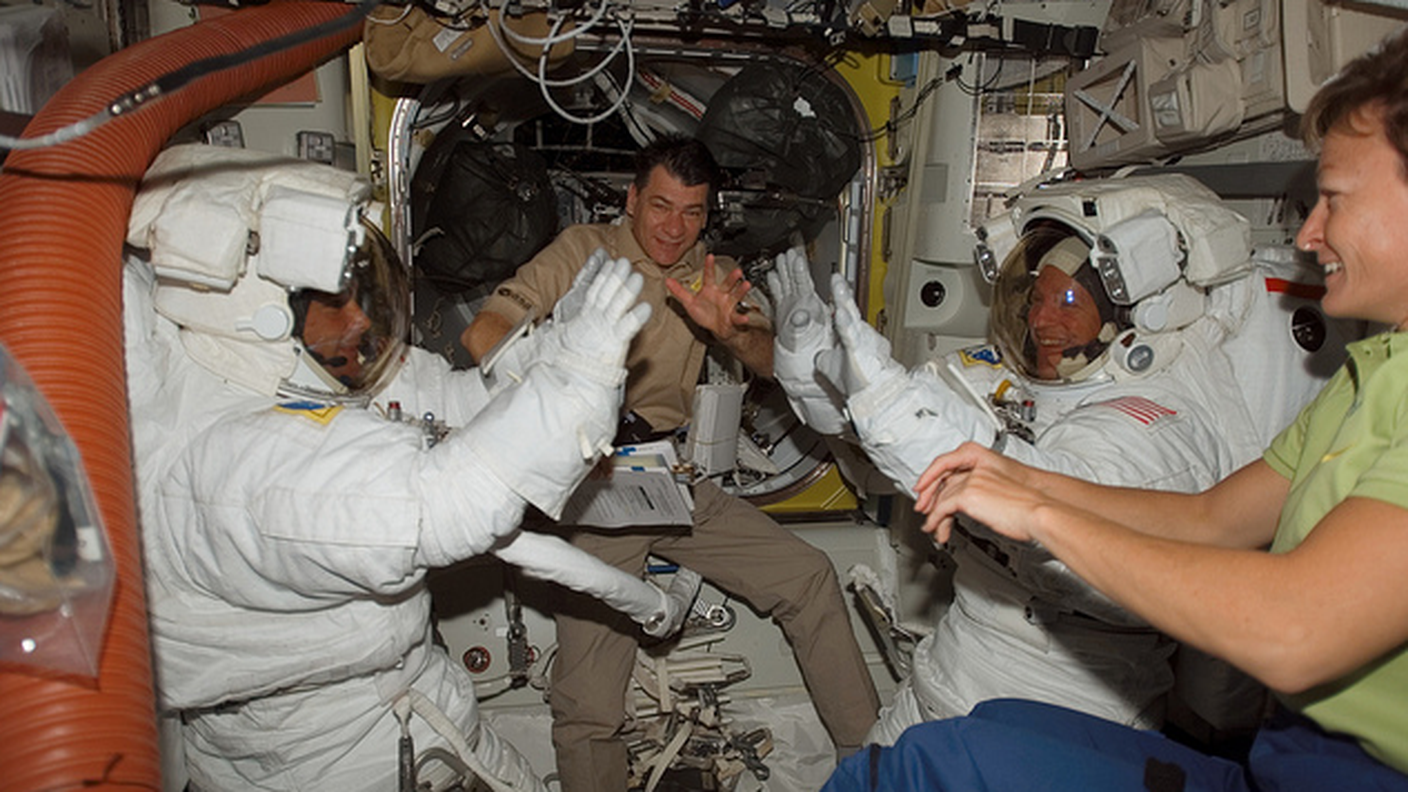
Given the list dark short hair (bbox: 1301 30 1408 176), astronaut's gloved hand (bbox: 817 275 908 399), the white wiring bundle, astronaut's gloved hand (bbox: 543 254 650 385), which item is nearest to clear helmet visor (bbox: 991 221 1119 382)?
astronaut's gloved hand (bbox: 817 275 908 399)

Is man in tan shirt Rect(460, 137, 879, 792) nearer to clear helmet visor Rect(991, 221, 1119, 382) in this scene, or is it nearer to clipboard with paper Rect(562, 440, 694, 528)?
clipboard with paper Rect(562, 440, 694, 528)

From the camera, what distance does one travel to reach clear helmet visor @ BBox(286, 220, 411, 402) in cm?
166

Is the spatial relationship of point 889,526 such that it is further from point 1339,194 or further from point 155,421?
point 155,421

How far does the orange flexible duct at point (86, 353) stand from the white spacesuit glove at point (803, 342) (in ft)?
4.85

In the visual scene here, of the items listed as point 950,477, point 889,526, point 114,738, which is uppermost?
point 950,477

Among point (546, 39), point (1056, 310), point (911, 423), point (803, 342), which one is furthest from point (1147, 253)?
point (546, 39)

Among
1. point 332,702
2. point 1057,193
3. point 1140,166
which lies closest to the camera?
point 332,702

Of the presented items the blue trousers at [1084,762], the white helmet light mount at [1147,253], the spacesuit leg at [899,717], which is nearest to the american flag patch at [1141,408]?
the white helmet light mount at [1147,253]

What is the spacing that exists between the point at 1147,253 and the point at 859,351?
2.33 ft

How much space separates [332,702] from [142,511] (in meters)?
0.57

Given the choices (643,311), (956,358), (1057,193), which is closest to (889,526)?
(956,358)

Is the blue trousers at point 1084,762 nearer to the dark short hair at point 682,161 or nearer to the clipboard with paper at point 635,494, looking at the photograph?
the clipboard with paper at point 635,494

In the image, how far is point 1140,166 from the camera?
254 centimetres

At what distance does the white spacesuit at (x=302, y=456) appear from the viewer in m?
1.50
